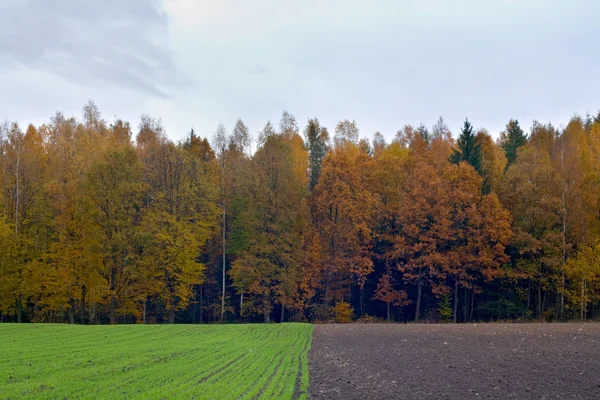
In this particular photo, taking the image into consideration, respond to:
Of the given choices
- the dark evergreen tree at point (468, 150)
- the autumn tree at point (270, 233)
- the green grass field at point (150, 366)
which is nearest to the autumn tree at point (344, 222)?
the autumn tree at point (270, 233)

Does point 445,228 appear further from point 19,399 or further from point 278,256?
point 19,399

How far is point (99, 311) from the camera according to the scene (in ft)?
155

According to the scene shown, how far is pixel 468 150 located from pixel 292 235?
1994 centimetres

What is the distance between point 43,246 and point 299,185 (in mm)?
24950

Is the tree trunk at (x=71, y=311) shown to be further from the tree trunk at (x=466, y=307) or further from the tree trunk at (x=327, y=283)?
the tree trunk at (x=466, y=307)

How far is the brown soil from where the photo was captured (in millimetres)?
13586

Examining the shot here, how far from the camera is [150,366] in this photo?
16.7 meters

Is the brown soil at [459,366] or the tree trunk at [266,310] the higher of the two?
the brown soil at [459,366]

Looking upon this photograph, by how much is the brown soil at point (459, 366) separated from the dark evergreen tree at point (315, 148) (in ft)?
105

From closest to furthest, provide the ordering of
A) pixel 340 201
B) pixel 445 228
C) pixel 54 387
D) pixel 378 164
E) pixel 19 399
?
1. pixel 19 399
2. pixel 54 387
3. pixel 445 228
4. pixel 340 201
5. pixel 378 164

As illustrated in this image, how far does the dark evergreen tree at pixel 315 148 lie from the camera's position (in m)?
59.9

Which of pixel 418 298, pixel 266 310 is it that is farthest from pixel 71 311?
pixel 418 298

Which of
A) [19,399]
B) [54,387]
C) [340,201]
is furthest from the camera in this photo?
[340,201]

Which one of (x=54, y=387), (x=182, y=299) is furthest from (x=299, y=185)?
(x=54, y=387)
